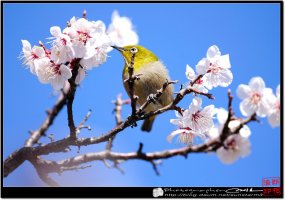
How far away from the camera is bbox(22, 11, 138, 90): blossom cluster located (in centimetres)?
270

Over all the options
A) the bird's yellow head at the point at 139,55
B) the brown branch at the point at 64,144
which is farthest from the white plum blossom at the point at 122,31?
the brown branch at the point at 64,144

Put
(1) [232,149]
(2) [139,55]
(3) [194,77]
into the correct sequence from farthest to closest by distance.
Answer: (2) [139,55] → (3) [194,77] → (1) [232,149]

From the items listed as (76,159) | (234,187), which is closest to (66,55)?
(76,159)

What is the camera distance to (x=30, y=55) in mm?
2961

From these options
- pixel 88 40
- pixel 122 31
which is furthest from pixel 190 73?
pixel 122 31

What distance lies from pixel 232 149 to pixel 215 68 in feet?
2.19

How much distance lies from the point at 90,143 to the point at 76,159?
1.52 feet

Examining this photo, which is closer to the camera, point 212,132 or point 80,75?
point 80,75

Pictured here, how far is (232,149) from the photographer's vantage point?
2551mm

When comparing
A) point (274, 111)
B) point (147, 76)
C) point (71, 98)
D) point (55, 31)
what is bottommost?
point (274, 111)

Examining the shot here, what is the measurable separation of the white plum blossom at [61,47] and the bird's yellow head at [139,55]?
6.27ft

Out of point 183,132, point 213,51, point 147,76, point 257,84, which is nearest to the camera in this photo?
point 257,84

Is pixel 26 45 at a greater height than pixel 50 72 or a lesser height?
greater

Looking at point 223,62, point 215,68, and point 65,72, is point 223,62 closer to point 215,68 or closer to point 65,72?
point 215,68
